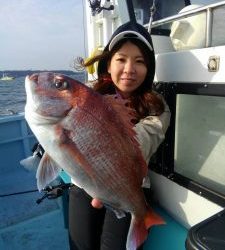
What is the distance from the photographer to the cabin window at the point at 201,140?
7.55ft

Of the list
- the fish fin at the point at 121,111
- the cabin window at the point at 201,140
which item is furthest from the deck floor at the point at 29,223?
the fish fin at the point at 121,111

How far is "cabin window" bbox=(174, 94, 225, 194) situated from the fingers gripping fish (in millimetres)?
753

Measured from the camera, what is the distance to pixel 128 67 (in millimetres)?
2438

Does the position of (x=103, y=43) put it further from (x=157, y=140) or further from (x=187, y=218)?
(x=187, y=218)

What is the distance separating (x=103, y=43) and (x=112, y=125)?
7.66ft

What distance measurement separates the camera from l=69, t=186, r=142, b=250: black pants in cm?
239

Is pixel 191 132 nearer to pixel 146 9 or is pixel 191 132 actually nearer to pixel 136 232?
pixel 136 232

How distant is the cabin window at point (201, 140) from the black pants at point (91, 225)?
2.17 feet

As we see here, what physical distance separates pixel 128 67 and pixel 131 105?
1.00 ft

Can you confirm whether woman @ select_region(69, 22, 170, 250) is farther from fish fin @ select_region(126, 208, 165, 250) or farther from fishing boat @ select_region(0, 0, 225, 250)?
fish fin @ select_region(126, 208, 165, 250)

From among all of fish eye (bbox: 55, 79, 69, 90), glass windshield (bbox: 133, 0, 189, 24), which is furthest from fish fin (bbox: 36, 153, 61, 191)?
glass windshield (bbox: 133, 0, 189, 24)

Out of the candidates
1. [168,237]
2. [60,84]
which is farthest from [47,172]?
[168,237]

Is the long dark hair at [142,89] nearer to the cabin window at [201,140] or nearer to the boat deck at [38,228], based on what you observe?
the cabin window at [201,140]

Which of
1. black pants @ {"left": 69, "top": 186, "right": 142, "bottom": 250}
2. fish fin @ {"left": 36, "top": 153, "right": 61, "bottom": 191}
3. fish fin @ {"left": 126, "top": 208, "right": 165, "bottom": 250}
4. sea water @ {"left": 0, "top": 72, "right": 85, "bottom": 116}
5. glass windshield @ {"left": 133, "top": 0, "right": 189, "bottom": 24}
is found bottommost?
sea water @ {"left": 0, "top": 72, "right": 85, "bottom": 116}
